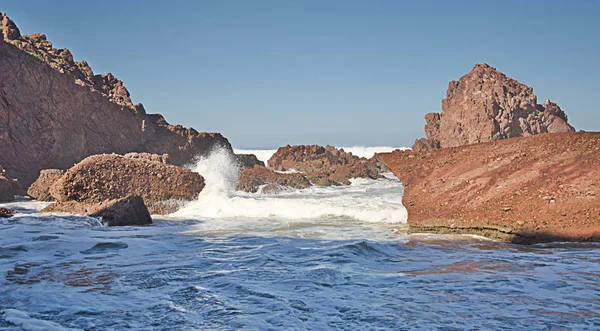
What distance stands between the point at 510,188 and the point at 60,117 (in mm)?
19690

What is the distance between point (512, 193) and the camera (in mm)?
6203

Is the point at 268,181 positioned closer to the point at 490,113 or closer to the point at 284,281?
the point at 490,113

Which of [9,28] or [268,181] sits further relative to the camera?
[268,181]

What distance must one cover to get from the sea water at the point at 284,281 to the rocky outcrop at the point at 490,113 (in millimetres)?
25893

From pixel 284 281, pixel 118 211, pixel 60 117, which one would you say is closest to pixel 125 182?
pixel 118 211

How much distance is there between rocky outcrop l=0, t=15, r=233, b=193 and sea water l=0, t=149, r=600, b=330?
Answer: 1222cm

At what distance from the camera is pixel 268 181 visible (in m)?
24.6

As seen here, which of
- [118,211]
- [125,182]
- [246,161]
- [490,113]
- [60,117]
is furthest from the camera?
[246,161]

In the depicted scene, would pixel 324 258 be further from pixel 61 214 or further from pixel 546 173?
pixel 61 214

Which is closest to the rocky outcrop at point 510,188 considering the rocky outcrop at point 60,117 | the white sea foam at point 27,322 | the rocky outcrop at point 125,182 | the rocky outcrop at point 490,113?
the white sea foam at point 27,322

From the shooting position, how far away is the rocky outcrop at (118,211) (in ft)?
27.0

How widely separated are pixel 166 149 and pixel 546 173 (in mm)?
23860

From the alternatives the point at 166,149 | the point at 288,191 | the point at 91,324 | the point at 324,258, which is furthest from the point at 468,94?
the point at 91,324

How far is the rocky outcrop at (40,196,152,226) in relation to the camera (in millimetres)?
8242
